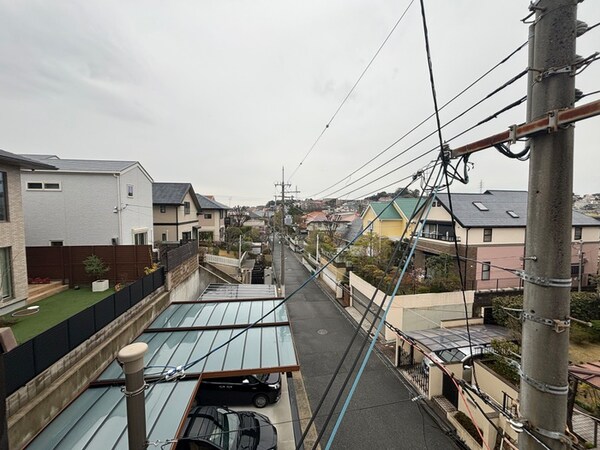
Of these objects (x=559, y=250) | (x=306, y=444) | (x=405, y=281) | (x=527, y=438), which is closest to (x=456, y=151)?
(x=559, y=250)

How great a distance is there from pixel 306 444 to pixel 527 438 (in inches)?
249

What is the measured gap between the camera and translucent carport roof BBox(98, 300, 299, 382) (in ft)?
21.2

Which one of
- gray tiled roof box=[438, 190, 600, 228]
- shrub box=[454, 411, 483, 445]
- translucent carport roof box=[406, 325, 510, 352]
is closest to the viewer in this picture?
shrub box=[454, 411, 483, 445]

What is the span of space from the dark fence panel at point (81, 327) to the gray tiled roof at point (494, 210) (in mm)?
15262

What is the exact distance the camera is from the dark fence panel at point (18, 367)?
428 centimetres

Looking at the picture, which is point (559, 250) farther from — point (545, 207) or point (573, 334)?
point (573, 334)

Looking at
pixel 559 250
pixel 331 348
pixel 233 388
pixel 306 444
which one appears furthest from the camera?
pixel 331 348

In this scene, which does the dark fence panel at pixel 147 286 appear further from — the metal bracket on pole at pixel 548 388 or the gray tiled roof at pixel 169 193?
the gray tiled roof at pixel 169 193

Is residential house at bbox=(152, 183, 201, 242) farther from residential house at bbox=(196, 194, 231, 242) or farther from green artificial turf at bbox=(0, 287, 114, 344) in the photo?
green artificial turf at bbox=(0, 287, 114, 344)

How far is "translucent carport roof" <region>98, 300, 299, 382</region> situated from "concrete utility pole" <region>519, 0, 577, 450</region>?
203 inches

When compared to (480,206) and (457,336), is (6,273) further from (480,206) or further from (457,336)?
(480,206)

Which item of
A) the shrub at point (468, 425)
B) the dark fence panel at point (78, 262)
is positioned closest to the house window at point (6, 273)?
the dark fence panel at point (78, 262)

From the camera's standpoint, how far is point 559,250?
82.9 inches

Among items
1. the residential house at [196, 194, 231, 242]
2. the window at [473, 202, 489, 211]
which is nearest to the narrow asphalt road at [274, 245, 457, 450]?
the window at [473, 202, 489, 211]
